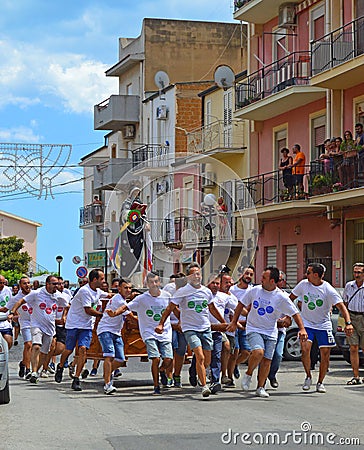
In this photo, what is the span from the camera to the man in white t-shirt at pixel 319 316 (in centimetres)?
1522

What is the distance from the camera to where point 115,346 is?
15.8 meters

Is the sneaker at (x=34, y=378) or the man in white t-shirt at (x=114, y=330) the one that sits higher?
the man in white t-shirt at (x=114, y=330)

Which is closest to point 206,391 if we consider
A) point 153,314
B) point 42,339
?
point 153,314

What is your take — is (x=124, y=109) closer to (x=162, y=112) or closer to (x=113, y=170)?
(x=113, y=170)

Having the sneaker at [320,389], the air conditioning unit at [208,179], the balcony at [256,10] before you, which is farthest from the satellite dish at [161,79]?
the sneaker at [320,389]

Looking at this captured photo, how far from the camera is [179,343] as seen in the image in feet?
53.7

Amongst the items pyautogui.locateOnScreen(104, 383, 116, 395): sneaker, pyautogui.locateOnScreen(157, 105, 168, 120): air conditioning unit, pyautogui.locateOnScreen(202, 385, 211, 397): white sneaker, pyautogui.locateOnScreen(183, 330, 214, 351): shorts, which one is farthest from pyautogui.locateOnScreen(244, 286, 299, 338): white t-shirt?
pyautogui.locateOnScreen(157, 105, 168, 120): air conditioning unit

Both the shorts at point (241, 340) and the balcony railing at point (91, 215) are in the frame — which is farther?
the balcony railing at point (91, 215)

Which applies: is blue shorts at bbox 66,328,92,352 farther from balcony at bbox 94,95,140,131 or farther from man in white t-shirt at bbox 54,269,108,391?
balcony at bbox 94,95,140,131

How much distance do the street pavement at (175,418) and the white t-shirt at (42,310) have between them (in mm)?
1123

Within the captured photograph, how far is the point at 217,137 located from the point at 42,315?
20072 mm

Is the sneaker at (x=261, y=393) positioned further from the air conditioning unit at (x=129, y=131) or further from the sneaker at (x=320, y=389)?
the air conditioning unit at (x=129, y=131)

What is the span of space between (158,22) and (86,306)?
3408 cm

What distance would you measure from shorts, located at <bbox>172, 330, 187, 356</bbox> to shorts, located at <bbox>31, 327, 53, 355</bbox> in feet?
8.81
